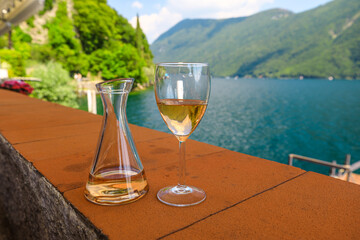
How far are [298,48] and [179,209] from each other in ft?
505

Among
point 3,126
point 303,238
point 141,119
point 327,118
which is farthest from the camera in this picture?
point 327,118

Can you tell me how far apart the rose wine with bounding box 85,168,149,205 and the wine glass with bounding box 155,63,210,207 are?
0.09 meters

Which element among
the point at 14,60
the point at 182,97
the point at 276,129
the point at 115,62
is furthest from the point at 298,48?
the point at 182,97

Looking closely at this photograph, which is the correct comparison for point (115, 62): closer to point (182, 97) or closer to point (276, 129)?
point (276, 129)

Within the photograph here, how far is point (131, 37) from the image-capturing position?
5031cm

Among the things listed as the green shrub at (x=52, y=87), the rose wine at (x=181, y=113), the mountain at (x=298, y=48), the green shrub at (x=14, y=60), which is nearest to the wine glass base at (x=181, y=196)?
the rose wine at (x=181, y=113)

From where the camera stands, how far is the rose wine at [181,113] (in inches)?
33.6

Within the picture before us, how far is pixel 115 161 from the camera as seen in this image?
912 mm

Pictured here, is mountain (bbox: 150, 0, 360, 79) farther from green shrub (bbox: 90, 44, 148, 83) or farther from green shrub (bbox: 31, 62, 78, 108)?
green shrub (bbox: 31, 62, 78, 108)

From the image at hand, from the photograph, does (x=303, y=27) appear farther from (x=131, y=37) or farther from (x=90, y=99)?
(x=90, y=99)

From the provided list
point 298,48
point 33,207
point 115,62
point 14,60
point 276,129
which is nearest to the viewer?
point 33,207

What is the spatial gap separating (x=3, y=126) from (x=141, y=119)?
31.5 metres

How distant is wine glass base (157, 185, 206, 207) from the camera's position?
2.81ft

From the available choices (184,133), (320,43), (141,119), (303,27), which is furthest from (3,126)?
(303,27)
